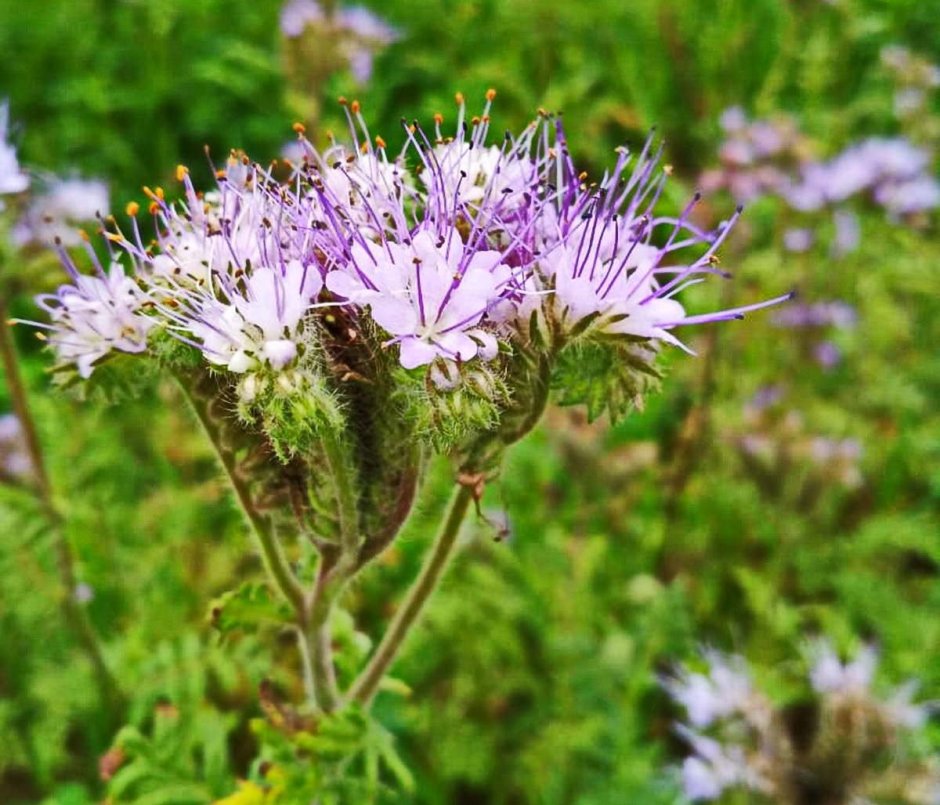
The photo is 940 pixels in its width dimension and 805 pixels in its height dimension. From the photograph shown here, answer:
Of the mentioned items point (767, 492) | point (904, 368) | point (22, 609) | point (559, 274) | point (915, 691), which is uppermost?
point (904, 368)

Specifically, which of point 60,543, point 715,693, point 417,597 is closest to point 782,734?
point 715,693

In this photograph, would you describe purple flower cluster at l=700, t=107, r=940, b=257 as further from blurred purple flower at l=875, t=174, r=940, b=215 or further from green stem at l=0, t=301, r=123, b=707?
green stem at l=0, t=301, r=123, b=707

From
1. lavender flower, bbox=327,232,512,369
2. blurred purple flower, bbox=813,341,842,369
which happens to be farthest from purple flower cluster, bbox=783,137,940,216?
lavender flower, bbox=327,232,512,369

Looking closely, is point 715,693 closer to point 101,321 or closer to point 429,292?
point 429,292

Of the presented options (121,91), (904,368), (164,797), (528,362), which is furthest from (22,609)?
(904,368)

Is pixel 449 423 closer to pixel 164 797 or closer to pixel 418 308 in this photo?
pixel 418 308

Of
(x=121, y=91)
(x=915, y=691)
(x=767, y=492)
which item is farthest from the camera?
(x=121, y=91)
